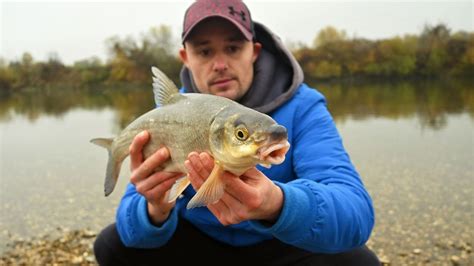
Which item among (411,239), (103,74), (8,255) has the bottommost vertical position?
(103,74)

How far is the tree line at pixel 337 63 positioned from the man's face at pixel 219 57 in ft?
150

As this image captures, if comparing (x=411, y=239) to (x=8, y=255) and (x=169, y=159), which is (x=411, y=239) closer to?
(x=169, y=159)

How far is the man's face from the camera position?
3.18 metres

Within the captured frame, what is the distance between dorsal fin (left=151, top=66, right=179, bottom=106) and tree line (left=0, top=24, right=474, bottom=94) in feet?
152

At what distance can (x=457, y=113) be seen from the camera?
59.2 ft

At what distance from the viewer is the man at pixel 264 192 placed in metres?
2.35

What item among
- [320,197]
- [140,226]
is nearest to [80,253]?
[140,226]

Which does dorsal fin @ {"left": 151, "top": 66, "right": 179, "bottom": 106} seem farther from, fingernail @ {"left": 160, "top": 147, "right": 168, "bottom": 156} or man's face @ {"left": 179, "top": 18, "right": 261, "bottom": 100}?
man's face @ {"left": 179, "top": 18, "right": 261, "bottom": 100}

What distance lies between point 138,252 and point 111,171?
40.0 inches

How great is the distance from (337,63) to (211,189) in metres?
58.5

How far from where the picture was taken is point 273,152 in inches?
66.7

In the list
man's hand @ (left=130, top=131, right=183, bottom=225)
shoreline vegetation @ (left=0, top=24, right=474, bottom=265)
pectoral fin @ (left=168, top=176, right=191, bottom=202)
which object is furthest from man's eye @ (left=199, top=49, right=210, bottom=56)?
shoreline vegetation @ (left=0, top=24, right=474, bottom=265)

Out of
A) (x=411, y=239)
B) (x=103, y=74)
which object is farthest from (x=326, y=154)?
(x=103, y=74)

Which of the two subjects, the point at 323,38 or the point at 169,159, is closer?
the point at 169,159
